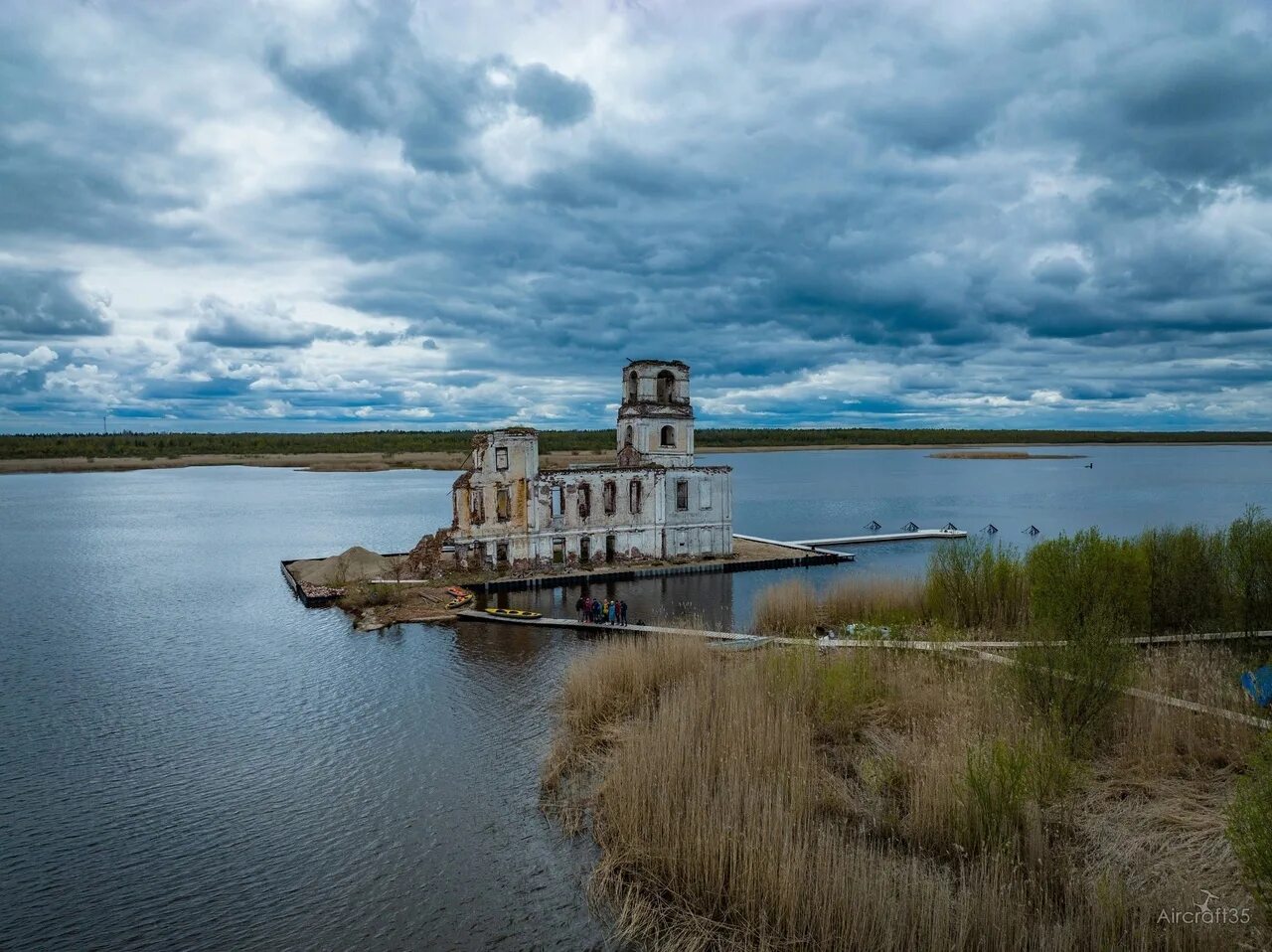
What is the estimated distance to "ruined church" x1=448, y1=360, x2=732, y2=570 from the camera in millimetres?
37844

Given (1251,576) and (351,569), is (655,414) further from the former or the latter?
(1251,576)

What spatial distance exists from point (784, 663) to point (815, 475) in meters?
99.1

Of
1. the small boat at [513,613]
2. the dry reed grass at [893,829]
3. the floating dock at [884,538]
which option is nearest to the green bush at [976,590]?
the dry reed grass at [893,829]

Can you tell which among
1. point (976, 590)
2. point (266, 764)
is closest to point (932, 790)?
point (266, 764)

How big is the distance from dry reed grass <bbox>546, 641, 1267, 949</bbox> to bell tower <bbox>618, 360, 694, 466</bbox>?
1017 inches

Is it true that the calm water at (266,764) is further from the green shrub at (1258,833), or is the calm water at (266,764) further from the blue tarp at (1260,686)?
the blue tarp at (1260,686)

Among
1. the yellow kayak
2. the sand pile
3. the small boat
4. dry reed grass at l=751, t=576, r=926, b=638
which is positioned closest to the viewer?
dry reed grass at l=751, t=576, r=926, b=638

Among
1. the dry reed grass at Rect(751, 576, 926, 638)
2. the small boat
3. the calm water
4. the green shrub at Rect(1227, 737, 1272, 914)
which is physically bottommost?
the calm water

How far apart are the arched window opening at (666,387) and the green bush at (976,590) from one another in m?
18.9

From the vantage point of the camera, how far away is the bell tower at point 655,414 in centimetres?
4150

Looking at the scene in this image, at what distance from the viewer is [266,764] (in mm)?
17031

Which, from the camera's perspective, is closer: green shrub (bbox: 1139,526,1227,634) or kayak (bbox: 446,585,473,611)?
green shrub (bbox: 1139,526,1227,634)

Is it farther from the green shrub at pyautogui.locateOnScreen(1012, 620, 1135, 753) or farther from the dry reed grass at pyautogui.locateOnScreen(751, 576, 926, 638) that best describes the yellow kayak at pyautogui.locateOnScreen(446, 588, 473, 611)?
the green shrub at pyautogui.locateOnScreen(1012, 620, 1135, 753)

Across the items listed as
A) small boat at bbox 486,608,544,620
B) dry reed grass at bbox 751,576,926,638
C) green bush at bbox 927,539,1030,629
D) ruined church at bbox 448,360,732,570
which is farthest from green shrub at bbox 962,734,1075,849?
ruined church at bbox 448,360,732,570
